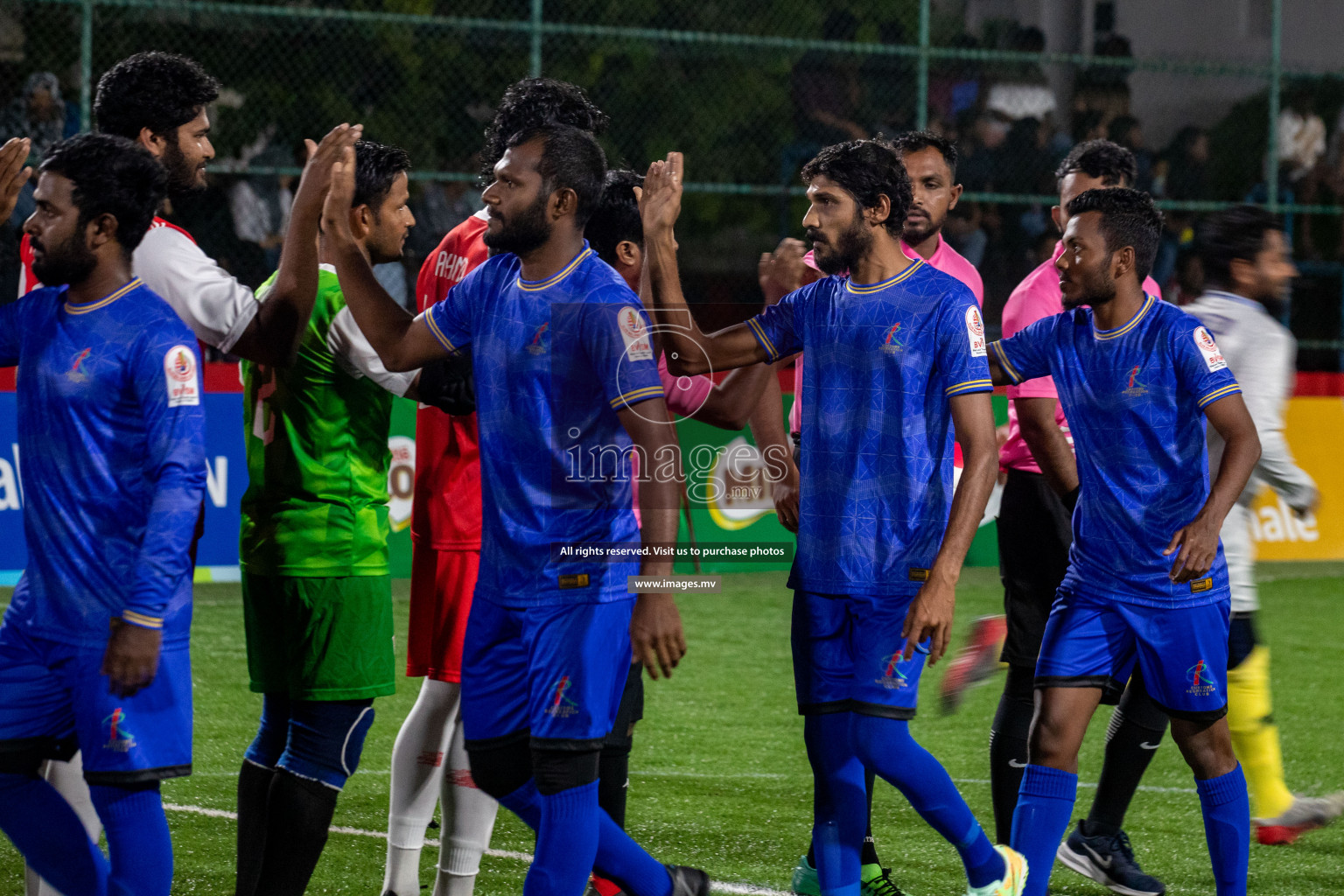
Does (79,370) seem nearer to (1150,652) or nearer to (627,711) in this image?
(627,711)

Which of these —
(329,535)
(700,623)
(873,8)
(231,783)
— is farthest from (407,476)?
(873,8)

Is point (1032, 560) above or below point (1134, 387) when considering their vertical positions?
below

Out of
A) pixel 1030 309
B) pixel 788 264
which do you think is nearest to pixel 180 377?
pixel 788 264

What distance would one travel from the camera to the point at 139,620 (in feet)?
10.3

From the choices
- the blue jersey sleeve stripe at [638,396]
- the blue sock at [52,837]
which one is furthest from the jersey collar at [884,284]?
the blue sock at [52,837]

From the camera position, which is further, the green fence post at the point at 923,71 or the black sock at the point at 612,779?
the green fence post at the point at 923,71

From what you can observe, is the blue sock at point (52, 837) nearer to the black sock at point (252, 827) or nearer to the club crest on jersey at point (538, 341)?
the black sock at point (252, 827)

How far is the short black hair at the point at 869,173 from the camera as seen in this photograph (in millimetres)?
Answer: 3945

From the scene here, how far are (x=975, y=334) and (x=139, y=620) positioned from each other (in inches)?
78.7

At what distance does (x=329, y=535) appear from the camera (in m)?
3.97

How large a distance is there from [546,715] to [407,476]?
6.42 meters

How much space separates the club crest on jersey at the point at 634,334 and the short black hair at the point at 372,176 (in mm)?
895

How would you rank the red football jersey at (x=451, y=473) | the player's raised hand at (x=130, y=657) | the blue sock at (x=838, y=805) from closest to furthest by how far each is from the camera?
1. the player's raised hand at (x=130, y=657)
2. the blue sock at (x=838, y=805)
3. the red football jersey at (x=451, y=473)

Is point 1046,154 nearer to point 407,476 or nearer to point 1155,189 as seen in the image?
point 1155,189
